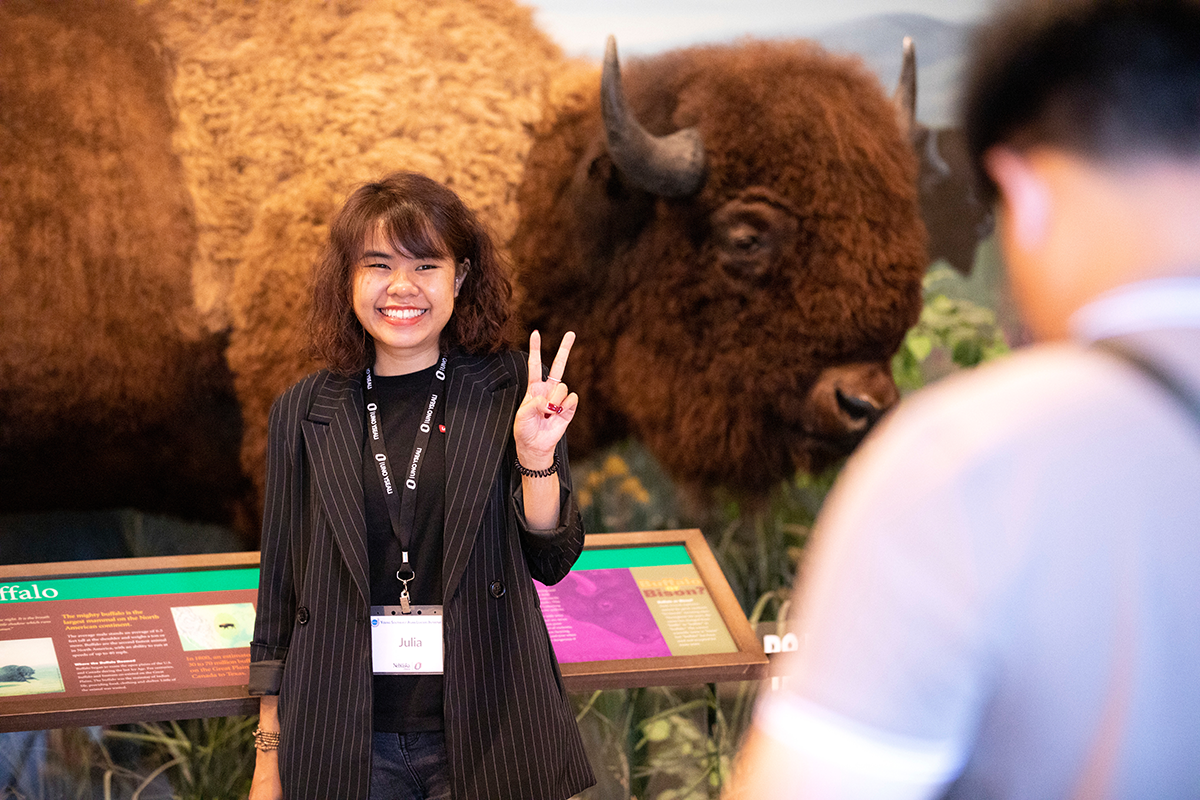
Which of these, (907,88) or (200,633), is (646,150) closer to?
(907,88)

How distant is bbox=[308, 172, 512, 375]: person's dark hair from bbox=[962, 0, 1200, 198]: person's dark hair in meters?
1.04

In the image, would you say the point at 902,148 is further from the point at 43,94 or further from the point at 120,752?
the point at 120,752

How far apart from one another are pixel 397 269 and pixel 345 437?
294 millimetres

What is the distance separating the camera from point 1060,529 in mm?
502

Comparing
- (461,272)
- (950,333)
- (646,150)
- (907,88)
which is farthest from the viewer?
(950,333)

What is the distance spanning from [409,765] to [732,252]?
1.56 m

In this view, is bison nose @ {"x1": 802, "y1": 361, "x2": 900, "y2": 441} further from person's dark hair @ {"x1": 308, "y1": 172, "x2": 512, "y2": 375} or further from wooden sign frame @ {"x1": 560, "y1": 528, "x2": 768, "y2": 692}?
person's dark hair @ {"x1": 308, "y1": 172, "x2": 512, "y2": 375}

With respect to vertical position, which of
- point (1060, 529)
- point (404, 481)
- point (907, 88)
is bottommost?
point (404, 481)

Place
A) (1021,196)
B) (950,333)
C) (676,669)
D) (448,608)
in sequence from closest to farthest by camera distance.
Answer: (1021,196) < (448,608) < (676,669) < (950,333)

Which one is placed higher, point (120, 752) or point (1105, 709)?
point (1105, 709)

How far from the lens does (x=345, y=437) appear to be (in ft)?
4.69

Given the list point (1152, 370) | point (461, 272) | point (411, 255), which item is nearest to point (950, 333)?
point (461, 272)

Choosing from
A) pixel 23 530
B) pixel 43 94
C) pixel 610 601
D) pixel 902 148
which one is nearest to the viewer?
pixel 610 601

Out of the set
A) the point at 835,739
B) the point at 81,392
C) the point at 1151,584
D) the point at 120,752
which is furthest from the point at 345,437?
the point at 120,752
